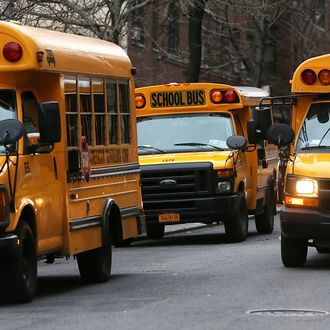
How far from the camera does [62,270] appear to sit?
15312 millimetres

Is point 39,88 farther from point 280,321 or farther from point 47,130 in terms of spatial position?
point 280,321

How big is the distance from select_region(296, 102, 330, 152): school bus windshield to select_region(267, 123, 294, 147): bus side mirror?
45 centimetres

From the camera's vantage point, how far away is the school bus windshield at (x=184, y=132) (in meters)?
19.1

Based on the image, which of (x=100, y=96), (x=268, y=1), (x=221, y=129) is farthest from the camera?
(x=268, y=1)

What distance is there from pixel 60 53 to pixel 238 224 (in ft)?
25.0

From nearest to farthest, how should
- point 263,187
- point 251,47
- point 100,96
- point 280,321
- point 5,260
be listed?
point 280,321 → point 5,260 → point 100,96 → point 263,187 → point 251,47

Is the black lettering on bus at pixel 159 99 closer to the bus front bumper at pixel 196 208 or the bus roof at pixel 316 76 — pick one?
the bus front bumper at pixel 196 208

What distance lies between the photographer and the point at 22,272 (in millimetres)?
10617

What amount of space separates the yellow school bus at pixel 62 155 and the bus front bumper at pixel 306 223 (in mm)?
2041

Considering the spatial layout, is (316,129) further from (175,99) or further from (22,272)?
(175,99)

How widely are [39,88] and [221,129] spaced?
7.83m

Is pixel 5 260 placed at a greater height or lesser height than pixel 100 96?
lesser

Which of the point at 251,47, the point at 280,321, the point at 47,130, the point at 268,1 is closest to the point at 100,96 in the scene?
the point at 47,130

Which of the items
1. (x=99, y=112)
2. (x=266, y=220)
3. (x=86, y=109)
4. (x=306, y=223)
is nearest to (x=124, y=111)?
(x=99, y=112)
